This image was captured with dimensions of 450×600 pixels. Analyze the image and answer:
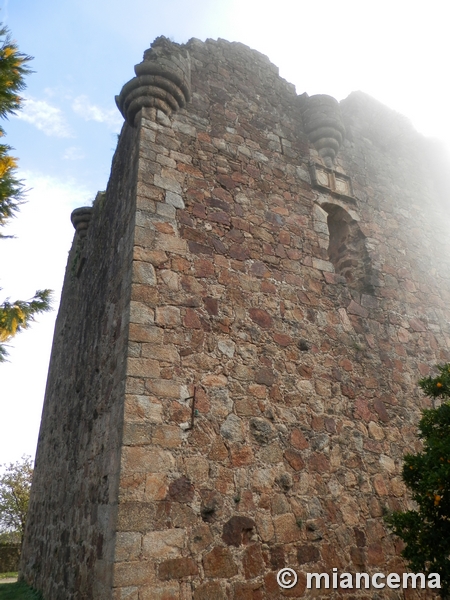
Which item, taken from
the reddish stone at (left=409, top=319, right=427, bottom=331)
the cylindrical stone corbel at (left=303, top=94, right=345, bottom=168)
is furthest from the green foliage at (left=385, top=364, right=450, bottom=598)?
the cylindrical stone corbel at (left=303, top=94, right=345, bottom=168)

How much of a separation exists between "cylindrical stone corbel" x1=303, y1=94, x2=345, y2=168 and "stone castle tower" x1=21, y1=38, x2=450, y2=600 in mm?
27

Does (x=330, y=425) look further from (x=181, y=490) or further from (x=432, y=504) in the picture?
(x=181, y=490)

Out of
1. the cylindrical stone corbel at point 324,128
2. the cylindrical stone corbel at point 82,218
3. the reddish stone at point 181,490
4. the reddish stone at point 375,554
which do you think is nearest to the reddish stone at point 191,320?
the reddish stone at point 181,490

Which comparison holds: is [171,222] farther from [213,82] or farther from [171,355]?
[213,82]

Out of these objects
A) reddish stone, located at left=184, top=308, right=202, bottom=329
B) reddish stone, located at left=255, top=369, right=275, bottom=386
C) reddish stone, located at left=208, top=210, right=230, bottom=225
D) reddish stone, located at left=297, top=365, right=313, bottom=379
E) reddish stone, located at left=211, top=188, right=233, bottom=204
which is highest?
reddish stone, located at left=211, top=188, right=233, bottom=204

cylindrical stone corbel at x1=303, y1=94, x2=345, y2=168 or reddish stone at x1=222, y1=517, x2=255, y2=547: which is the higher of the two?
cylindrical stone corbel at x1=303, y1=94, x2=345, y2=168

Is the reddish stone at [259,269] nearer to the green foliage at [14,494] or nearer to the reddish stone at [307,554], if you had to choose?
the reddish stone at [307,554]

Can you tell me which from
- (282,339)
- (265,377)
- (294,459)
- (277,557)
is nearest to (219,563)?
(277,557)

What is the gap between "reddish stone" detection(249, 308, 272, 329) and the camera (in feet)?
15.6

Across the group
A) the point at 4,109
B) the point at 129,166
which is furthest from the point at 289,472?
the point at 4,109

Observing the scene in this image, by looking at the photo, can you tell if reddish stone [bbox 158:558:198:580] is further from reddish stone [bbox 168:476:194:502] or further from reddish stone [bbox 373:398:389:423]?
reddish stone [bbox 373:398:389:423]

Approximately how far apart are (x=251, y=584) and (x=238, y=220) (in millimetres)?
3413

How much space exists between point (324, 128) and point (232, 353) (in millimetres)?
3793

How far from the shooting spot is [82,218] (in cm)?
794
